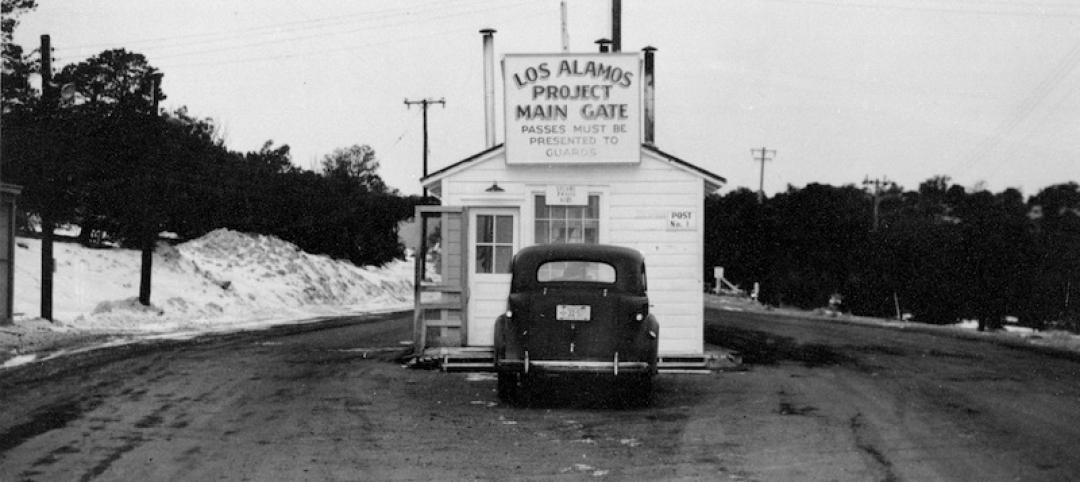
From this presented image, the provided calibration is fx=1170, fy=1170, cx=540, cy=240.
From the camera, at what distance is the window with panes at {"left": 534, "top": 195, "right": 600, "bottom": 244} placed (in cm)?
1853

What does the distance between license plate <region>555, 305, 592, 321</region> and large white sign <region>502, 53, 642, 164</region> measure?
581 cm

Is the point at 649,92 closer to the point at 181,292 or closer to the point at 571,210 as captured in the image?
the point at 571,210

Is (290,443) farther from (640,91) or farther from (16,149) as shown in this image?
(16,149)

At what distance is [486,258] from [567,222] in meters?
1.41

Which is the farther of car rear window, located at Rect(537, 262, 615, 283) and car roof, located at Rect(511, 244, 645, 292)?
car rear window, located at Rect(537, 262, 615, 283)

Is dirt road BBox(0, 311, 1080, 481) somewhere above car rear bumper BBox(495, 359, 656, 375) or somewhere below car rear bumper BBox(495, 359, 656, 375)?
below

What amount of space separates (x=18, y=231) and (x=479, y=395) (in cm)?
3153

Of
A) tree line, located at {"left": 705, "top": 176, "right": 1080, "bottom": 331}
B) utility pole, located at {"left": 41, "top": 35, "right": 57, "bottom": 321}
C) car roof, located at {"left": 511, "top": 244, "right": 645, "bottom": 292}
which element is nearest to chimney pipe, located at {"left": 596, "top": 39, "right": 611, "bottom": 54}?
car roof, located at {"left": 511, "top": 244, "right": 645, "bottom": 292}

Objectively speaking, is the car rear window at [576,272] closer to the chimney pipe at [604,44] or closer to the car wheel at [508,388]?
the car wheel at [508,388]

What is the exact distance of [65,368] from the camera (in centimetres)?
1631

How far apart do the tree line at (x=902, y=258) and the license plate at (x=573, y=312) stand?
28.8 metres

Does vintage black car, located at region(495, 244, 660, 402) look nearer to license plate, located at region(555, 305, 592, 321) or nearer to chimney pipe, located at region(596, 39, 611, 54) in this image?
license plate, located at region(555, 305, 592, 321)

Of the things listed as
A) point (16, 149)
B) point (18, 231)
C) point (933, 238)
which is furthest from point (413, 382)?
point (933, 238)

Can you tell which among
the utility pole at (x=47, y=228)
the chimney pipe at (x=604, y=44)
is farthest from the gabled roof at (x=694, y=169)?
the utility pole at (x=47, y=228)
